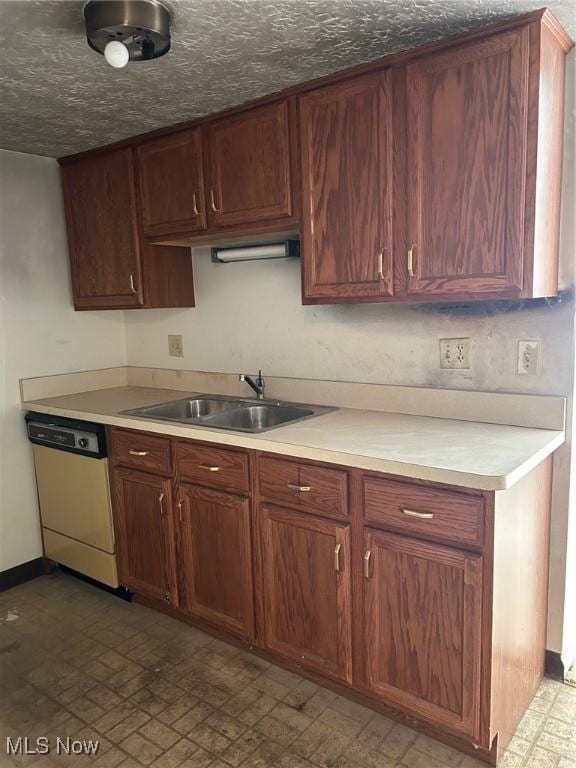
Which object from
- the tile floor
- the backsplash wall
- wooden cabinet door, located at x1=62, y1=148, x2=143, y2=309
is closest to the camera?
the tile floor

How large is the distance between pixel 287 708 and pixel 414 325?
1.48 meters

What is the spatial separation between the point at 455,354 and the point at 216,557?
122 centimetres

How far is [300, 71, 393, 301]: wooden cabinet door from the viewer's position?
1.91 meters

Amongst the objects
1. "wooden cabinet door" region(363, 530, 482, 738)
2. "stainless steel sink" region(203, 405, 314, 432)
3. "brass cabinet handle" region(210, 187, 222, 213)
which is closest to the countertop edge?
"wooden cabinet door" region(363, 530, 482, 738)

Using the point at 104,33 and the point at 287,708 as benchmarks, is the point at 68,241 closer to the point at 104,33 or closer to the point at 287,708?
the point at 104,33

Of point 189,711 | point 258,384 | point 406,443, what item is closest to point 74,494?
point 258,384

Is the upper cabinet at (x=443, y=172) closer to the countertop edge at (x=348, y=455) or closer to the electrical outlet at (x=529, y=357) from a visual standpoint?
the electrical outlet at (x=529, y=357)

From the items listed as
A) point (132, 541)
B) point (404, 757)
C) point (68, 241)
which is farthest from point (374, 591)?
point (68, 241)

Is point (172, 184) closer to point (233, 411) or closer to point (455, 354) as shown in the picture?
point (233, 411)

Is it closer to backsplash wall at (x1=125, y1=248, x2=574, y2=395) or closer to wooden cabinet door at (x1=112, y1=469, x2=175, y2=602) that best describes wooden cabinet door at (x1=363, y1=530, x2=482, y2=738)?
backsplash wall at (x1=125, y1=248, x2=574, y2=395)

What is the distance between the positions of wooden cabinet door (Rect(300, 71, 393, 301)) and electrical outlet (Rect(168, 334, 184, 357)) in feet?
3.96

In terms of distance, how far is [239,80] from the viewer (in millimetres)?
2029

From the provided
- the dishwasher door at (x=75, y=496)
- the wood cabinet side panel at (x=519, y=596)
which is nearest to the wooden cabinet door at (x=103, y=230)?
the dishwasher door at (x=75, y=496)

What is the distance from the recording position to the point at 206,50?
180 cm
